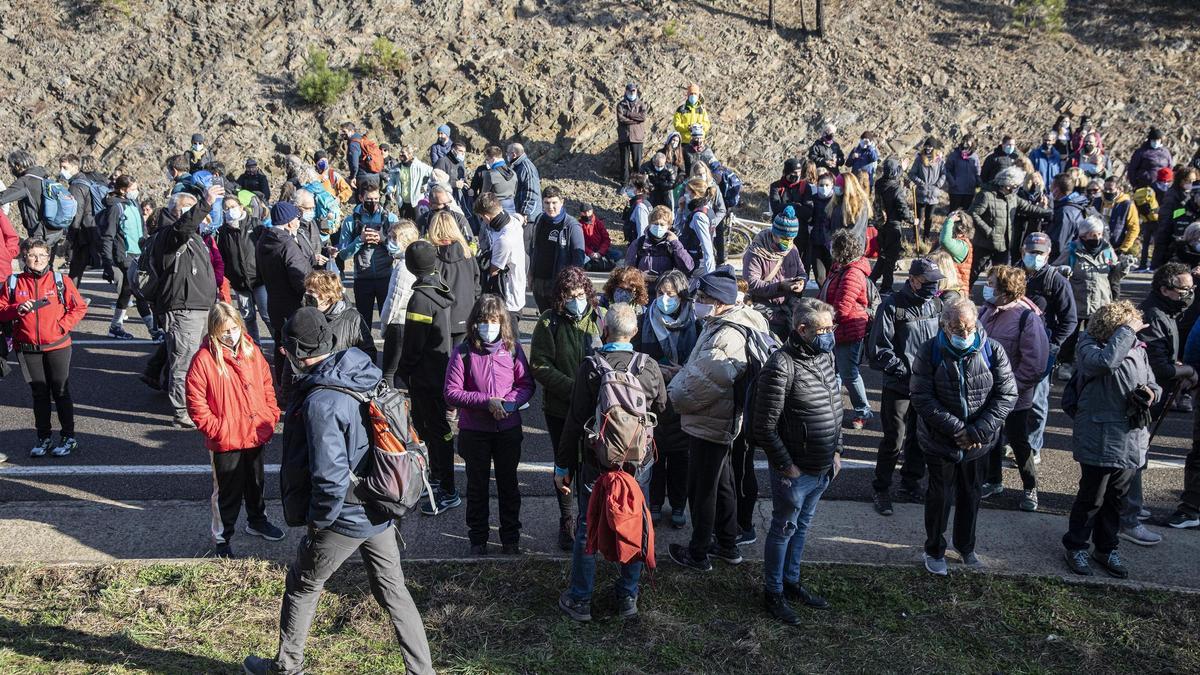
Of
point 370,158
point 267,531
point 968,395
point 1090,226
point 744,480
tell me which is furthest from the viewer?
point 370,158

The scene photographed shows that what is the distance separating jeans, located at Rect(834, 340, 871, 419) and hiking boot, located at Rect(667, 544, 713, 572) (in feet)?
8.61

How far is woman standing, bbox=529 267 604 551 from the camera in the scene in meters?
6.27

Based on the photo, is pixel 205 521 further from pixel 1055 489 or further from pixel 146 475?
pixel 1055 489

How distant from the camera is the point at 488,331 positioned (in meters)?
6.03

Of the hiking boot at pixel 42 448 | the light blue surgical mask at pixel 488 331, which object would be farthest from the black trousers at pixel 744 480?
the hiking boot at pixel 42 448

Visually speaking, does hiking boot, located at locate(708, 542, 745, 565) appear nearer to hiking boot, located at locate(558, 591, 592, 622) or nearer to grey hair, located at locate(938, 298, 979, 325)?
hiking boot, located at locate(558, 591, 592, 622)

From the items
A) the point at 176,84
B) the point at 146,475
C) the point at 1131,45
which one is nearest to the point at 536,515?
the point at 146,475

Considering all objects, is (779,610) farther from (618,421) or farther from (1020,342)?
(1020,342)

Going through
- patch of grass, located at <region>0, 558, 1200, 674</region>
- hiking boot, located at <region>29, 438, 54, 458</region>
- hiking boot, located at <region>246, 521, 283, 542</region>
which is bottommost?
patch of grass, located at <region>0, 558, 1200, 674</region>

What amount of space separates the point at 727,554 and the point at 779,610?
654 millimetres

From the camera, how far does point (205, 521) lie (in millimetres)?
6801

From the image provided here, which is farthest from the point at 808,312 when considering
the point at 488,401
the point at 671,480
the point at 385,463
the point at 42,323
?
the point at 42,323

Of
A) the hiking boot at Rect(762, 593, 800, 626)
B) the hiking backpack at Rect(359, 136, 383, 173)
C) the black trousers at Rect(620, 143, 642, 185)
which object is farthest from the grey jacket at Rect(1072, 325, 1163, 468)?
the hiking backpack at Rect(359, 136, 383, 173)

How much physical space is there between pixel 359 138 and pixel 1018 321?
15039 millimetres
